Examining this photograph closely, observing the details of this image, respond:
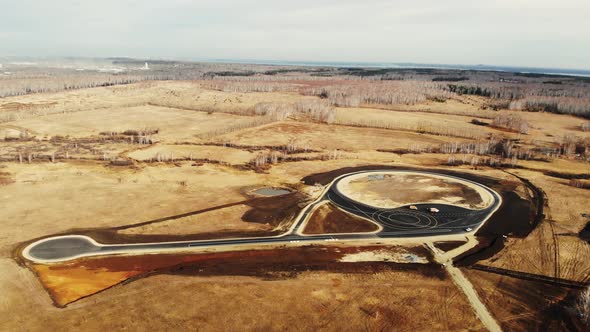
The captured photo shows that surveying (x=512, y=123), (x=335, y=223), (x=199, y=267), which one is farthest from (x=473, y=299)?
(x=512, y=123)

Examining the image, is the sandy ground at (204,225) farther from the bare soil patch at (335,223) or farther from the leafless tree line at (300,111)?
the leafless tree line at (300,111)

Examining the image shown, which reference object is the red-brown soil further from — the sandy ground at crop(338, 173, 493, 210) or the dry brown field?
the sandy ground at crop(338, 173, 493, 210)

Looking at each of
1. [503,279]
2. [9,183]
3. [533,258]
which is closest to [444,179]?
[533,258]

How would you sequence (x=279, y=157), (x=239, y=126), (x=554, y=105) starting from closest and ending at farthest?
(x=279, y=157), (x=239, y=126), (x=554, y=105)

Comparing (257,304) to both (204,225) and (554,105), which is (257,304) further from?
(554,105)

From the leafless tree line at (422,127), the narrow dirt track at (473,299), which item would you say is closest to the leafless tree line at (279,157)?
the leafless tree line at (422,127)

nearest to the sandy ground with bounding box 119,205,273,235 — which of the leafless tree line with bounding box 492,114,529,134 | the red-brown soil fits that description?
the red-brown soil

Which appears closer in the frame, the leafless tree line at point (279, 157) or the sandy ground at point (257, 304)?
the sandy ground at point (257, 304)

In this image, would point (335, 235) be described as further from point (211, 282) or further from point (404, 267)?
point (211, 282)
